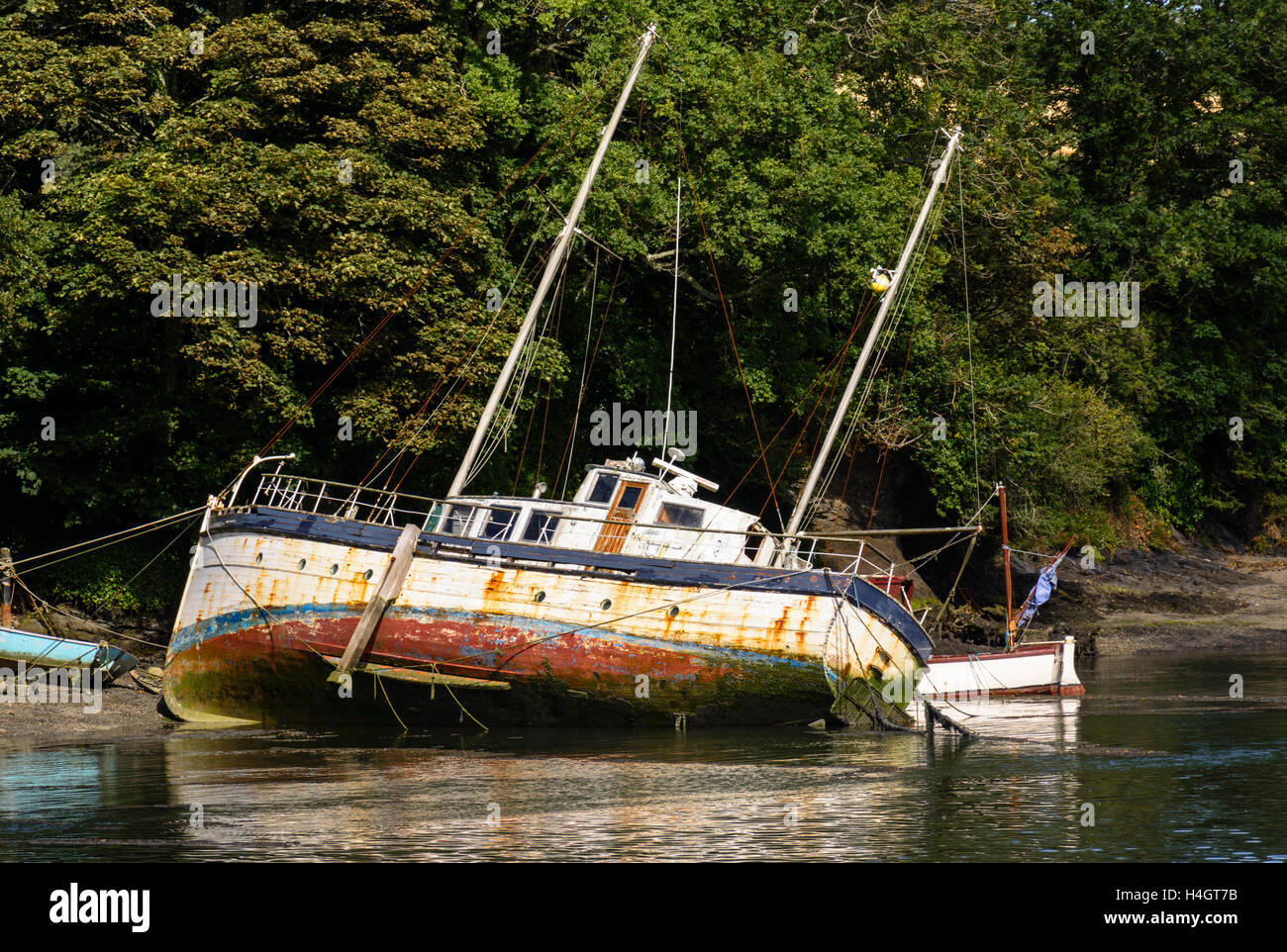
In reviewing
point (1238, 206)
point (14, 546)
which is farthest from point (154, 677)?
point (1238, 206)

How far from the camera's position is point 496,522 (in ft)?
97.4

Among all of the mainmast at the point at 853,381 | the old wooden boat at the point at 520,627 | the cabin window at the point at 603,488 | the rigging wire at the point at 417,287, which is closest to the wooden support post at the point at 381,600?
the old wooden boat at the point at 520,627

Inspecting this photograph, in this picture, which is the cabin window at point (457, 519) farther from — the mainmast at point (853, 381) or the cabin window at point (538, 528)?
the mainmast at point (853, 381)

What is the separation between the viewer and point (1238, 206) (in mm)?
63656

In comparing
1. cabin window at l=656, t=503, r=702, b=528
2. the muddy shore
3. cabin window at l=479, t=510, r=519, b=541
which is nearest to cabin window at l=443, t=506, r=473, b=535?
cabin window at l=479, t=510, r=519, b=541

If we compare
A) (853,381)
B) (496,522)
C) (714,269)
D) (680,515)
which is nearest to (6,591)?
(496,522)

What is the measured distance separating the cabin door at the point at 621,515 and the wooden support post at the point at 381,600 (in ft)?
12.5

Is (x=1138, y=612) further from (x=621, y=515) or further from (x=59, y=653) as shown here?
(x=59, y=653)

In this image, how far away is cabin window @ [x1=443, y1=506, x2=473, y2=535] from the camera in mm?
29953

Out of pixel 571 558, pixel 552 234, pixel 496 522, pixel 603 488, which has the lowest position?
pixel 571 558

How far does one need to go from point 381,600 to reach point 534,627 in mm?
2958

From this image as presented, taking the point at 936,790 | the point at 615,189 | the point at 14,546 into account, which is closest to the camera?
the point at 936,790
